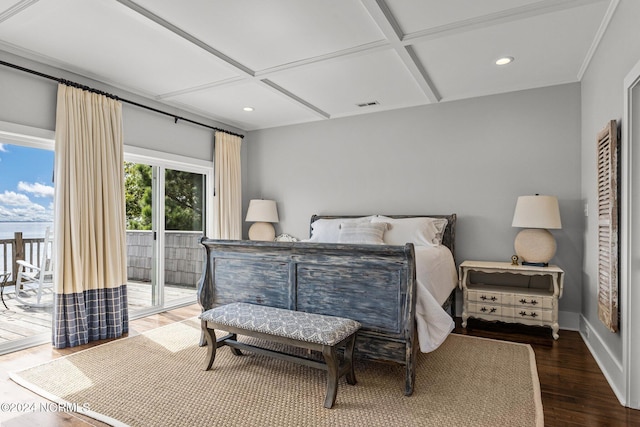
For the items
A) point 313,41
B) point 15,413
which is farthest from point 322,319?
point 313,41

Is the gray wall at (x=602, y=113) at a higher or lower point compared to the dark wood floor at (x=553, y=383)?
higher

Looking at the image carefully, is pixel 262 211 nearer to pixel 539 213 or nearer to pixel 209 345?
pixel 209 345

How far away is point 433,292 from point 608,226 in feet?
4.15

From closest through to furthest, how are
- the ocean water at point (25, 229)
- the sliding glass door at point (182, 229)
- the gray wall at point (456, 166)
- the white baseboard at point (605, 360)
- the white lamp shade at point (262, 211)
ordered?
the white baseboard at point (605, 360), the ocean water at point (25, 229), the gray wall at point (456, 166), the sliding glass door at point (182, 229), the white lamp shade at point (262, 211)

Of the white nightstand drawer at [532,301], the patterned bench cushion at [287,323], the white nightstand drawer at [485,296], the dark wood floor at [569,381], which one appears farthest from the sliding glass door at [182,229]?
the white nightstand drawer at [532,301]

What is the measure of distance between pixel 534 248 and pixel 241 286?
2.84m

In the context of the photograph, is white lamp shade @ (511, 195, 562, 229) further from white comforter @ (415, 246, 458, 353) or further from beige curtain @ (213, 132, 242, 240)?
beige curtain @ (213, 132, 242, 240)

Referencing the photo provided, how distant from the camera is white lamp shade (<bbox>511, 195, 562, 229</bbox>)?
135 inches

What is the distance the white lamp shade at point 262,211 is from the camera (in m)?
5.12

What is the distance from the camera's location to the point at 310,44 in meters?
2.88

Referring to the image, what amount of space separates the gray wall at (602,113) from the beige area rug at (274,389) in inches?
20.2

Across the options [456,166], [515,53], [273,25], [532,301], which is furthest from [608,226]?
[273,25]

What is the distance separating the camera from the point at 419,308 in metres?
2.43

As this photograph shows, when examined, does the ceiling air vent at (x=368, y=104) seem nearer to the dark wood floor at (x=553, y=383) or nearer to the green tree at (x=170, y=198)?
the green tree at (x=170, y=198)
